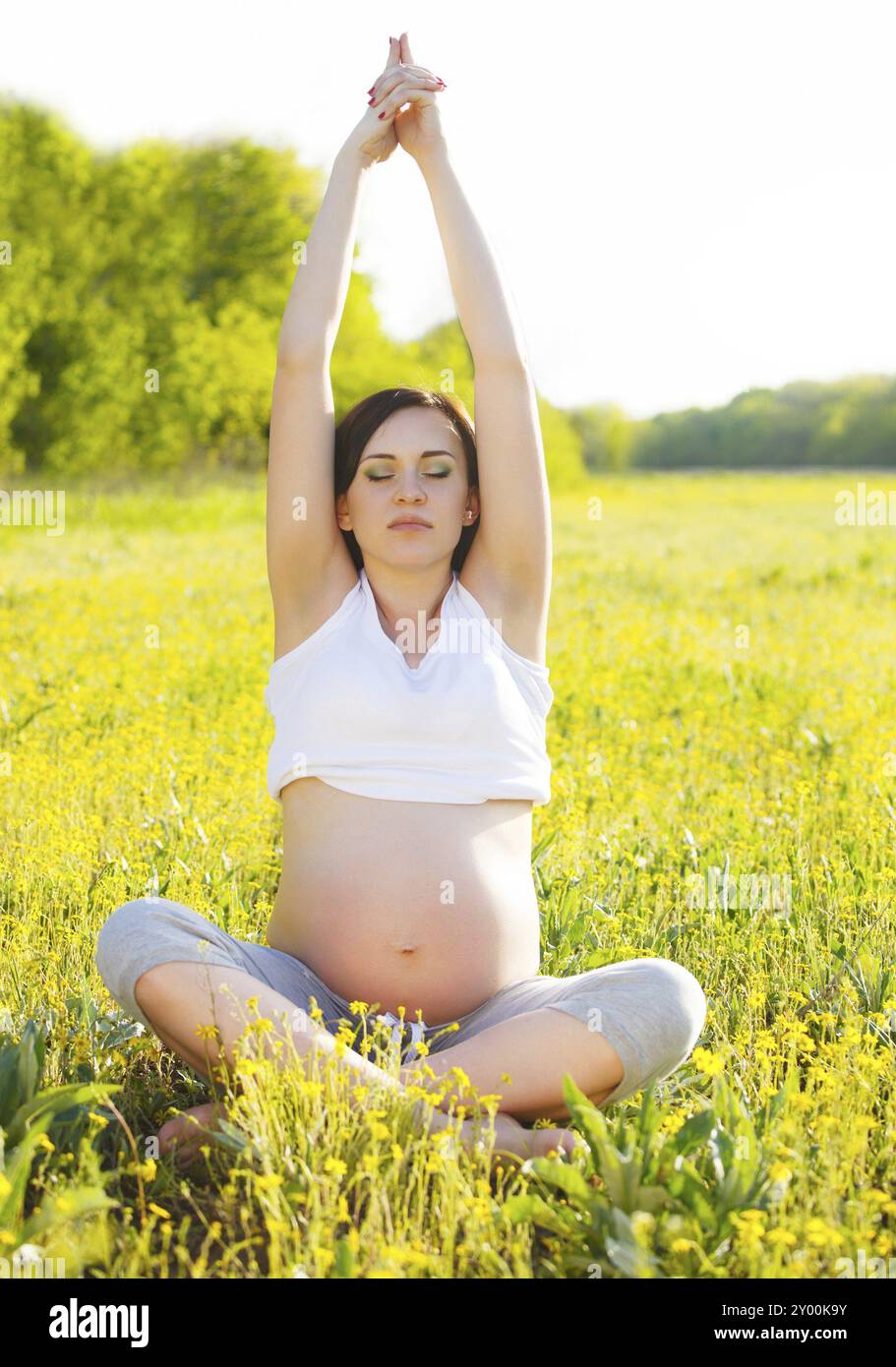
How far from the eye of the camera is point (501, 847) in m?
3.12

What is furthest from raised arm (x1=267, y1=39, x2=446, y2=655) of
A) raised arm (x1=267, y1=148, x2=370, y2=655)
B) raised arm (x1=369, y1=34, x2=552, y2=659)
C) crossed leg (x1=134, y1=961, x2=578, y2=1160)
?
crossed leg (x1=134, y1=961, x2=578, y2=1160)

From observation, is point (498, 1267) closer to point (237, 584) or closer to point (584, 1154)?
point (584, 1154)

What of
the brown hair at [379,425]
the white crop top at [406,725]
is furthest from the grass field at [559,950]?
the brown hair at [379,425]

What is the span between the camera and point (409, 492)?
10.6 feet

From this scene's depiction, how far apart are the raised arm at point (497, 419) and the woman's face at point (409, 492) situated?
9cm

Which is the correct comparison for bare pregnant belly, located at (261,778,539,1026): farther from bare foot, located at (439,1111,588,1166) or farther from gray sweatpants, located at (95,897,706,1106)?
bare foot, located at (439,1111,588,1166)

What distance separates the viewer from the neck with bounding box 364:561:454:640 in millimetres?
3334

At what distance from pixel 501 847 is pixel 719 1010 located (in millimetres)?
822

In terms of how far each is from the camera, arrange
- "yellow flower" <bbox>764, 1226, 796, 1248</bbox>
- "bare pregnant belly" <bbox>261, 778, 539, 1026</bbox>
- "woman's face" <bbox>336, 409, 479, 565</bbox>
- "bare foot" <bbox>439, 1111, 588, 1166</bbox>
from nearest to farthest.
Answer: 1. "yellow flower" <bbox>764, 1226, 796, 1248</bbox>
2. "bare foot" <bbox>439, 1111, 588, 1166</bbox>
3. "bare pregnant belly" <bbox>261, 778, 539, 1026</bbox>
4. "woman's face" <bbox>336, 409, 479, 565</bbox>

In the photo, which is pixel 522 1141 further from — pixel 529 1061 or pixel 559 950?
pixel 559 950

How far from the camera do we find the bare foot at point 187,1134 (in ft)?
9.02

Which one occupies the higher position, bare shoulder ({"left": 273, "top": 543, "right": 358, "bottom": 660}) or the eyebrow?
the eyebrow

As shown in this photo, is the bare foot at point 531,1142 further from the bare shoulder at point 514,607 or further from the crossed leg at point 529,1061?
the bare shoulder at point 514,607
